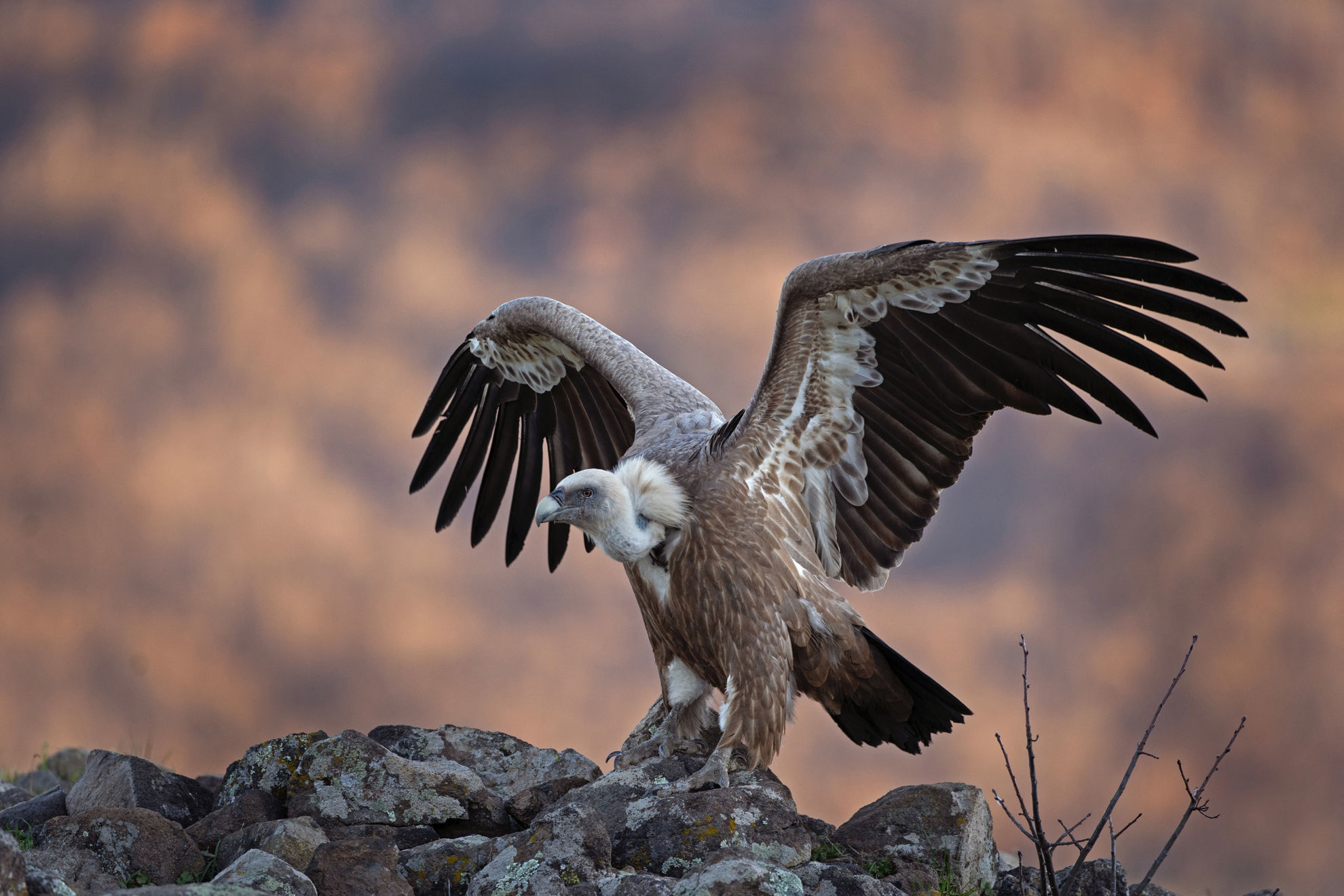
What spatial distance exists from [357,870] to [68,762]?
5.24 meters

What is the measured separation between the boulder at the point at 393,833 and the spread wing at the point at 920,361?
88.7 inches

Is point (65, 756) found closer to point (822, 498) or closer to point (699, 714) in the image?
point (699, 714)

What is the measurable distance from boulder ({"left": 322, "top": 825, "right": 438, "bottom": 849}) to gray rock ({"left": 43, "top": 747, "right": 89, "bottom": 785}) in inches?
165

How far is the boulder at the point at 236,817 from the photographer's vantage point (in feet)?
15.5

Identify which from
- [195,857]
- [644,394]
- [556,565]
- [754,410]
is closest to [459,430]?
[556,565]

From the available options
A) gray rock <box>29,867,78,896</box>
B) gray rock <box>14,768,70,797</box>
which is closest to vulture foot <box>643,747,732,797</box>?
gray rock <box>29,867,78,896</box>

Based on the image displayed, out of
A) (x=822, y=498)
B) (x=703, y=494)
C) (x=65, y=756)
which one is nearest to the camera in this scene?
(x=703, y=494)

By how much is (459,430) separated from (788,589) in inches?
155

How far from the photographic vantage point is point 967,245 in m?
5.44

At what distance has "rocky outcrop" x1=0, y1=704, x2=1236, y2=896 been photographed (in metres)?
3.90

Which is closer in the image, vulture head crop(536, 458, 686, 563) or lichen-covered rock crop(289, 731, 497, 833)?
lichen-covered rock crop(289, 731, 497, 833)

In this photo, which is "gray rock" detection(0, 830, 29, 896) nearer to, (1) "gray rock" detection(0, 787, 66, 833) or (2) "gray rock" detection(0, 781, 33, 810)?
(1) "gray rock" detection(0, 787, 66, 833)

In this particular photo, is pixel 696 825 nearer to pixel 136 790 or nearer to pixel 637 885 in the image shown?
pixel 637 885

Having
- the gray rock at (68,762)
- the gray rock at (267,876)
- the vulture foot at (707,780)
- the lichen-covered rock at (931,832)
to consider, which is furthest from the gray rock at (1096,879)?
the gray rock at (68,762)
